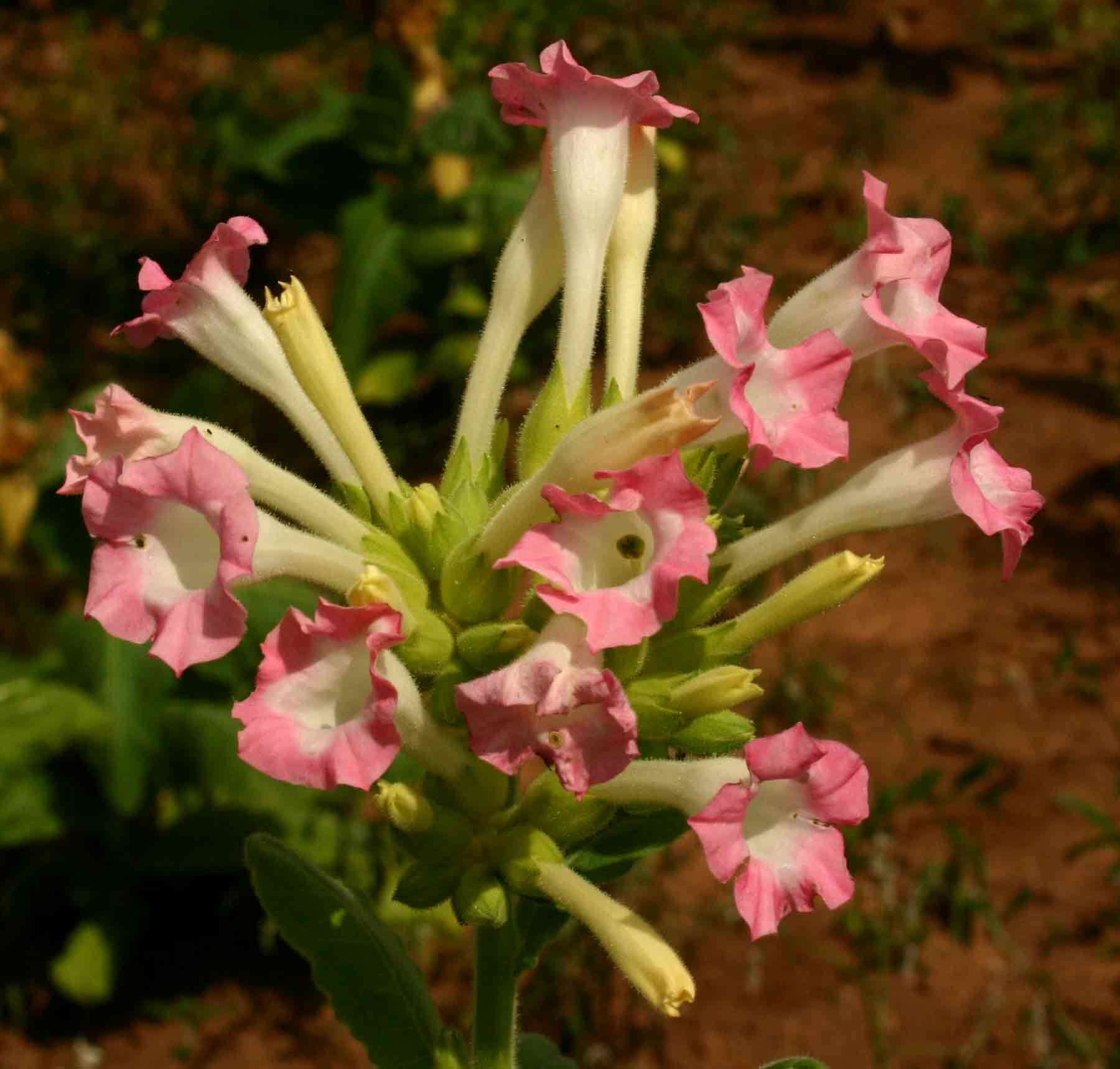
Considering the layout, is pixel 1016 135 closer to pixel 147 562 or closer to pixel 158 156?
pixel 158 156

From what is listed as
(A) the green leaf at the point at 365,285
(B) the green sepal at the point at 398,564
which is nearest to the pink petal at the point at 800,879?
(B) the green sepal at the point at 398,564

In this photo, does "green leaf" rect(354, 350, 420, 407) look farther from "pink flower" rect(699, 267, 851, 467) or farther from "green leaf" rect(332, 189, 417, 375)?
"pink flower" rect(699, 267, 851, 467)

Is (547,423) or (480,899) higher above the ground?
(547,423)

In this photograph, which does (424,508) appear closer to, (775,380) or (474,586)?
(474,586)

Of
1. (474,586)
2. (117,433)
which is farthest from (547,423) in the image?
(117,433)

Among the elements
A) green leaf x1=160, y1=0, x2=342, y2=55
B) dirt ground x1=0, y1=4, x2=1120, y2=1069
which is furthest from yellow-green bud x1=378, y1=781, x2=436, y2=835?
green leaf x1=160, y1=0, x2=342, y2=55

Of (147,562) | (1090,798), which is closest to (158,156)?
(1090,798)
